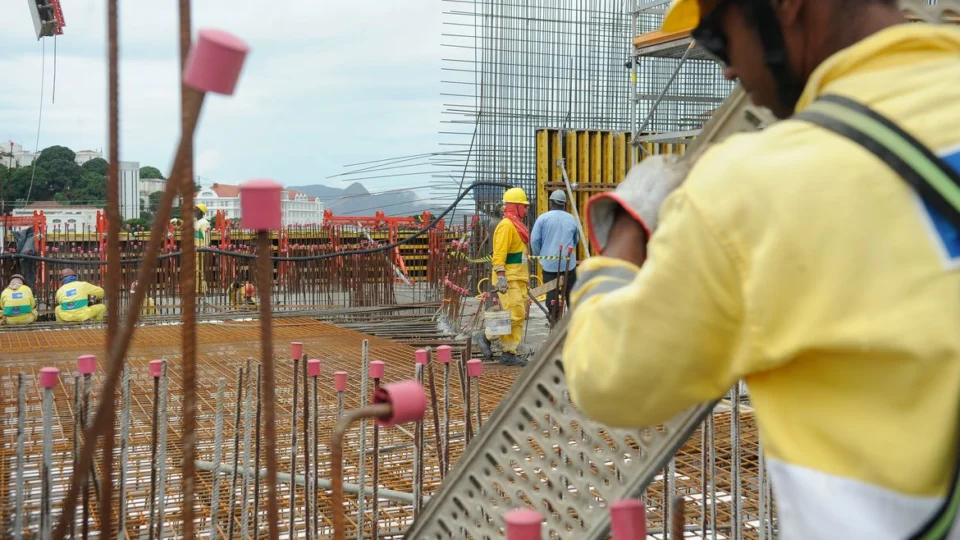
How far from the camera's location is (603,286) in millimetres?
1298

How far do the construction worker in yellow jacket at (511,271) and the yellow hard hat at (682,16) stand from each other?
7.73m

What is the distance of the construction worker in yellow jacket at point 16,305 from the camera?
12211mm

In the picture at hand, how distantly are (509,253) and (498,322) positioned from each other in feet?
2.71

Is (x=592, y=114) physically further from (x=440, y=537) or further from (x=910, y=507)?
(x=910, y=507)

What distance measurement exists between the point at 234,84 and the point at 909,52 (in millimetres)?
937

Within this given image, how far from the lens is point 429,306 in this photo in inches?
512

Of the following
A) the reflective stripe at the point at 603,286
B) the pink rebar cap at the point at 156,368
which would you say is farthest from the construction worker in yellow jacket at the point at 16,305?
the reflective stripe at the point at 603,286

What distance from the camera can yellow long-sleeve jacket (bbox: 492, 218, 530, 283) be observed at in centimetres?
931

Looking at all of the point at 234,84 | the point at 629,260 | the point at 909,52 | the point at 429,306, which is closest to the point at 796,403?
the point at 629,260

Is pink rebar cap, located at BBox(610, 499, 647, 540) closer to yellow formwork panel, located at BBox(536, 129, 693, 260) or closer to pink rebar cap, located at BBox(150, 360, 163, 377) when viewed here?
→ pink rebar cap, located at BBox(150, 360, 163, 377)

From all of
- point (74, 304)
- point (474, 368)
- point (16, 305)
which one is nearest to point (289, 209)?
point (74, 304)

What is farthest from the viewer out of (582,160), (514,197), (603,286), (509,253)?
(582,160)

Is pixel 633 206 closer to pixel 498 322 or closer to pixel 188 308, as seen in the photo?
pixel 188 308

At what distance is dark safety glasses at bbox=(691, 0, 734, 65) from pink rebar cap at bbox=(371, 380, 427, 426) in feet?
2.40
